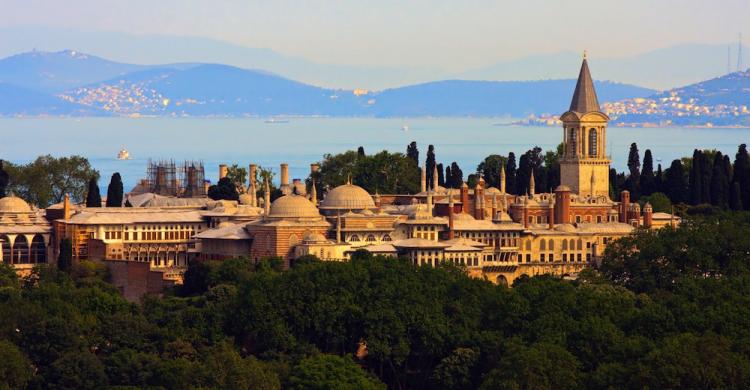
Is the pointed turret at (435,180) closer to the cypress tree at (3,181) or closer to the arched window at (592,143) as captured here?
the arched window at (592,143)

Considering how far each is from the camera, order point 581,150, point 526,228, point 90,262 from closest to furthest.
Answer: point 90,262, point 526,228, point 581,150

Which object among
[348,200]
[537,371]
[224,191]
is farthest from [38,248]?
[537,371]

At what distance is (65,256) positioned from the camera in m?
79.1

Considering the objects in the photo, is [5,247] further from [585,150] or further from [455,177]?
[585,150]

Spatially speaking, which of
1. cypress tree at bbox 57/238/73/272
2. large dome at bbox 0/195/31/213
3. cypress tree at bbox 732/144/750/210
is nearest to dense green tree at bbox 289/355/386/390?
cypress tree at bbox 57/238/73/272

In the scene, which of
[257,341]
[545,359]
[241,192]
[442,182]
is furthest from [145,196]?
[545,359]

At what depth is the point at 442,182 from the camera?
10262 centimetres

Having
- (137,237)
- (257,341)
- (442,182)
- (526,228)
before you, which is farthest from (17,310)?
(442,182)

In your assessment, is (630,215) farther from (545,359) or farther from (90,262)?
(545,359)

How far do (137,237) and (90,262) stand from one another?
17.0 feet

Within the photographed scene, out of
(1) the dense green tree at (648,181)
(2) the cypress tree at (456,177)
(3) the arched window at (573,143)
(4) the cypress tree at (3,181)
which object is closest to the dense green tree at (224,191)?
(4) the cypress tree at (3,181)

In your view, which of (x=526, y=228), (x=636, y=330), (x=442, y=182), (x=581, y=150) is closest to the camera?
(x=636, y=330)

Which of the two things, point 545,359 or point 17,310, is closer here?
point 545,359

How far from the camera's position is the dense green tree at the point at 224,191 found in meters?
96.4
